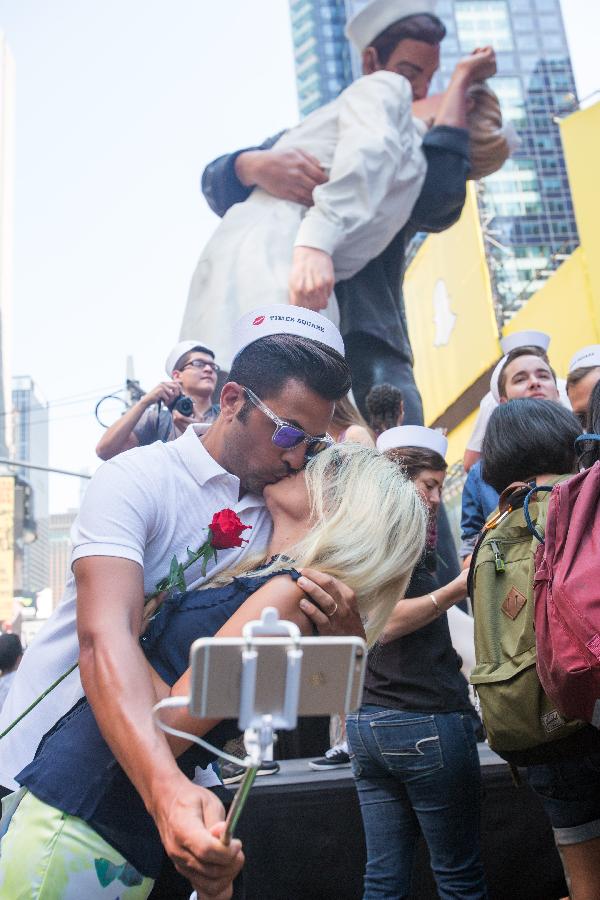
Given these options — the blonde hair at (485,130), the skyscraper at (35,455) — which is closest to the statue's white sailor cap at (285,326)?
the blonde hair at (485,130)

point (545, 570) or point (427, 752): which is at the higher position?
point (545, 570)

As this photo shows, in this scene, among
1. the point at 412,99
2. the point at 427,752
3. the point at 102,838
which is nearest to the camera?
the point at 102,838

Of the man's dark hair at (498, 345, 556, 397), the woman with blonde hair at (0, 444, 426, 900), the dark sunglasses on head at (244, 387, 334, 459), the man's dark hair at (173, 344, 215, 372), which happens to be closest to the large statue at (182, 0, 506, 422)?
the man's dark hair at (173, 344, 215, 372)

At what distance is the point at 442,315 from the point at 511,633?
48.0ft

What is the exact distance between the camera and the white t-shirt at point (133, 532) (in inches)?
59.6

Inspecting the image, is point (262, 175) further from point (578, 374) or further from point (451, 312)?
point (451, 312)

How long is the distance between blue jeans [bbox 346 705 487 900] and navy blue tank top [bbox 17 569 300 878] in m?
1.05

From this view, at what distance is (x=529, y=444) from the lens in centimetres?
235

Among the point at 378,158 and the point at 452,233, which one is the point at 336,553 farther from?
the point at 452,233

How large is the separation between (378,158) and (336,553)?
3.31 metres

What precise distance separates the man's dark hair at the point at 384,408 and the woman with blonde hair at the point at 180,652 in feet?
7.68

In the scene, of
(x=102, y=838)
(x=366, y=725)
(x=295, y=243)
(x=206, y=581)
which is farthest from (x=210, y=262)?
(x=102, y=838)

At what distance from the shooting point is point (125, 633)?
54.4 inches

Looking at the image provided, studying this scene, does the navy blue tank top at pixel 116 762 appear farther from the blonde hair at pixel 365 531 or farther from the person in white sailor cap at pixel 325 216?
the person in white sailor cap at pixel 325 216
